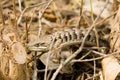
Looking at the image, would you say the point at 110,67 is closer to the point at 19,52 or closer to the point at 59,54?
the point at 59,54

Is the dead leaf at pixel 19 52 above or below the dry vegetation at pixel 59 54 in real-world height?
above

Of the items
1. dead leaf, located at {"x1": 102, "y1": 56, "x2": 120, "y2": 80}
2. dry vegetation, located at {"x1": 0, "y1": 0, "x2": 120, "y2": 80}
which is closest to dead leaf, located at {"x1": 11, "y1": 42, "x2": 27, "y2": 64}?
dry vegetation, located at {"x1": 0, "y1": 0, "x2": 120, "y2": 80}

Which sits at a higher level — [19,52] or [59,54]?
[19,52]

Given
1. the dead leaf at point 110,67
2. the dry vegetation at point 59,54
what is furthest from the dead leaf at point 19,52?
the dead leaf at point 110,67

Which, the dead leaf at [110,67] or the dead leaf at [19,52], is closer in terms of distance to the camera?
the dead leaf at [19,52]

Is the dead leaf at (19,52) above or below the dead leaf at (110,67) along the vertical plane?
above

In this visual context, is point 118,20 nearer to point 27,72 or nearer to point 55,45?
point 55,45

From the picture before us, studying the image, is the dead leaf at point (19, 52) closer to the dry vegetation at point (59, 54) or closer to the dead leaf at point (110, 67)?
the dry vegetation at point (59, 54)

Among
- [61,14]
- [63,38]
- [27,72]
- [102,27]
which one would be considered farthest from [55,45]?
[61,14]

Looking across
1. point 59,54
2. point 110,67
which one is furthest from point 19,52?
point 110,67

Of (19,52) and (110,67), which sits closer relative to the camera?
(19,52)
